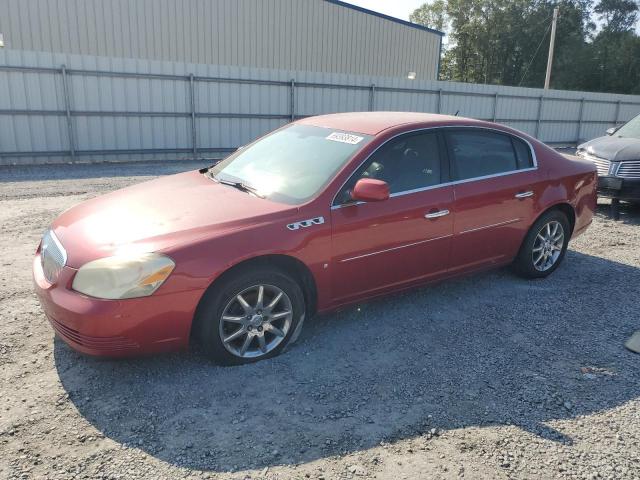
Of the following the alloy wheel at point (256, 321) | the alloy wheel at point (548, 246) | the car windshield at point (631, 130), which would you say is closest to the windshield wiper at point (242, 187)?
the alloy wheel at point (256, 321)

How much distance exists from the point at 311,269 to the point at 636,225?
606 cm

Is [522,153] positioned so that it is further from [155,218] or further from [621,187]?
[621,187]

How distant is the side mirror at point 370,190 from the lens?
11.7ft

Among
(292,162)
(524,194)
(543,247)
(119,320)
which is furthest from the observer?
(543,247)

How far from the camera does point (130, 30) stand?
54.3ft

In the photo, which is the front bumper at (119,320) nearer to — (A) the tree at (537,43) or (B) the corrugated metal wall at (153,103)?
(B) the corrugated metal wall at (153,103)

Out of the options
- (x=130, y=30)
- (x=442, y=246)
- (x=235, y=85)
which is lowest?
(x=442, y=246)

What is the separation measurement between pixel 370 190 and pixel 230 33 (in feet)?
55.1

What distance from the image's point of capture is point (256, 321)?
340 centimetres

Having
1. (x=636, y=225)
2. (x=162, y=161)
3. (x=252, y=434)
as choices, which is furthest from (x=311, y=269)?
(x=162, y=161)

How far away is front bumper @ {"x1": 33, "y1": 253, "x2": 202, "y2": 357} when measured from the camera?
9.64 feet

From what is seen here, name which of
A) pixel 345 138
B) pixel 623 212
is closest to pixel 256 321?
pixel 345 138

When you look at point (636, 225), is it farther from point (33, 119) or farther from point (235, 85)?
point (33, 119)

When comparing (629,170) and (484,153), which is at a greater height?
(484,153)
